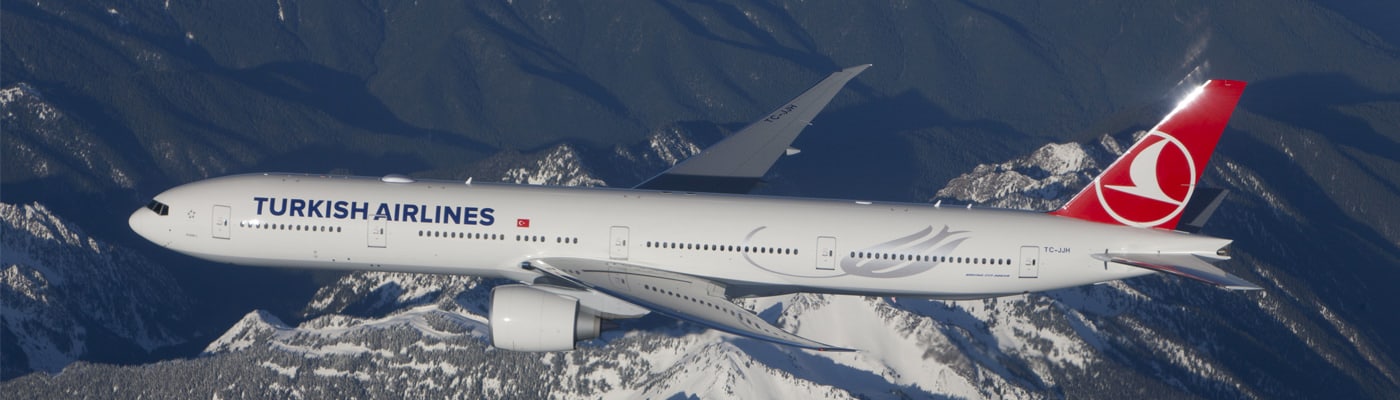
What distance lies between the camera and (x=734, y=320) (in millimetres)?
58625

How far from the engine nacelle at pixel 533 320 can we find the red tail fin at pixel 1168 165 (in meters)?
22.0

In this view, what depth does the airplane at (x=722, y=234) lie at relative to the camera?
6119 centimetres

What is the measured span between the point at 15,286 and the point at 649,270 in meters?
162

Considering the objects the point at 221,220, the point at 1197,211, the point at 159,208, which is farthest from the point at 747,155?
the point at 159,208

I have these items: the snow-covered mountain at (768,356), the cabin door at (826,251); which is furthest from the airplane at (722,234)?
the snow-covered mountain at (768,356)

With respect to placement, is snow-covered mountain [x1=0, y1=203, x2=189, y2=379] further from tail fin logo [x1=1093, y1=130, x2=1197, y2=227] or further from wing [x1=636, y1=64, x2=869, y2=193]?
tail fin logo [x1=1093, y1=130, x2=1197, y2=227]

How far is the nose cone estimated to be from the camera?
63250 millimetres

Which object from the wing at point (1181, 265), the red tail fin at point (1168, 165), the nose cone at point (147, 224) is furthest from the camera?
the nose cone at point (147, 224)

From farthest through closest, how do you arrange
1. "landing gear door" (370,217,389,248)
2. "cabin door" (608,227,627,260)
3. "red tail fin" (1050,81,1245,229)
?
"red tail fin" (1050,81,1245,229) → "landing gear door" (370,217,389,248) → "cabin door" (608,227,627,260)

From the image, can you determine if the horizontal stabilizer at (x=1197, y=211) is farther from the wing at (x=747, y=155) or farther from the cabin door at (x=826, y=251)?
the wing at (x=747, y=155)

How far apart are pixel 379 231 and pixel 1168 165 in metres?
31.7

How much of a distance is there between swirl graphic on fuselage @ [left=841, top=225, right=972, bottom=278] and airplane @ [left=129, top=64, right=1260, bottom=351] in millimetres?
53

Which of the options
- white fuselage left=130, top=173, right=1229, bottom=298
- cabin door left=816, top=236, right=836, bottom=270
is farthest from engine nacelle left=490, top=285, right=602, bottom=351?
cabin door left=816, top=236, right=836, bottom=270

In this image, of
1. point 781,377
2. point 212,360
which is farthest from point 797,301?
point 212,360
